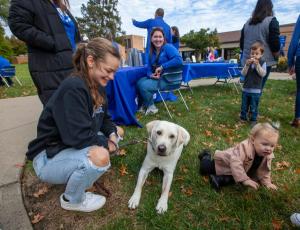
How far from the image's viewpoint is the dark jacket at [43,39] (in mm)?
2768

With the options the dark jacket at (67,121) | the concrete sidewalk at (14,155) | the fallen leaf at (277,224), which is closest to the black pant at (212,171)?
the fallen leaf at (277,224)

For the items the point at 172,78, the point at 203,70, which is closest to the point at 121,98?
the point at 172,78

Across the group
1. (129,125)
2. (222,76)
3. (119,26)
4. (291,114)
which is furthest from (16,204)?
(119,26)

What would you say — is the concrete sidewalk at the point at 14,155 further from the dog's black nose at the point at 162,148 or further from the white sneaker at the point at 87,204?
the dog's black nose at the point at 162,148

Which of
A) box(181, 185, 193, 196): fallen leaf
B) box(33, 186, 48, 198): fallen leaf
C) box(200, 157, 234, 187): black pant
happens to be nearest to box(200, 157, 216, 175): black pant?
box(200, 157, 234, 187): black pant

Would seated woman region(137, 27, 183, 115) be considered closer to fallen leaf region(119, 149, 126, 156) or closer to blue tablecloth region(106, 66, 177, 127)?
blue tablecloth region(106, 66, 177, 127)

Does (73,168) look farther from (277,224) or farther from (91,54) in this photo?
(277,224)

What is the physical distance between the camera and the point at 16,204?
241 cm

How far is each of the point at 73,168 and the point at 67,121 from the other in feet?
1.31

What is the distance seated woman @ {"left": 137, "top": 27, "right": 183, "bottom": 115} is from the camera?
5270 mm

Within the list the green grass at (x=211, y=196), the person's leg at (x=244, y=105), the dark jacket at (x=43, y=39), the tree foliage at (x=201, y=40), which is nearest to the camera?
the green grass at (x=211, y=196)

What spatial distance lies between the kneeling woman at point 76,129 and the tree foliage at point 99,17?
43.9 meters

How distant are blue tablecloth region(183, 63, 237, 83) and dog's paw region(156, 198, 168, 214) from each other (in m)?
6.05

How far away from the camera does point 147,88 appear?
543cm
